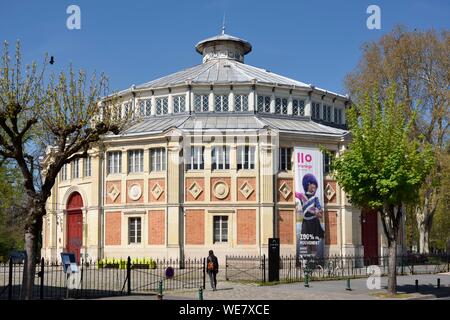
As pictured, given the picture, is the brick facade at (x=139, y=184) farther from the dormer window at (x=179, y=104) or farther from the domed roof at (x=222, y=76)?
the domed roof at (x=222, y=76)

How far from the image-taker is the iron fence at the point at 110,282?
75.8ft

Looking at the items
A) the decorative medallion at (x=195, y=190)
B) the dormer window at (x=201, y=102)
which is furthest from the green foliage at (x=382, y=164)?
the dormer window at (x=201, y=102)

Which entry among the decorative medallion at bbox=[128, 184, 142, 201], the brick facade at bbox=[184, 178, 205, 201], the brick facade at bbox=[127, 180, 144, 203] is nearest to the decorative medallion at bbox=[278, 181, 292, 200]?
the brick facade at bbox=[184, 178, 205, 201]

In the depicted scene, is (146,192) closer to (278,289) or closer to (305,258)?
(305,258)

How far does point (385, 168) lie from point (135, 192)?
20625 millimetres

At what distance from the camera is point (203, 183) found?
3900 centimetres

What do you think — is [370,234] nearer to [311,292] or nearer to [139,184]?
[139,184]

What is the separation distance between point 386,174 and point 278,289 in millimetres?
6782

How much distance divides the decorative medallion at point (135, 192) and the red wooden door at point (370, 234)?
15.6 m

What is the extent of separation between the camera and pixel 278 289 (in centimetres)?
2580

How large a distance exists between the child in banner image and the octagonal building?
747 millimetres

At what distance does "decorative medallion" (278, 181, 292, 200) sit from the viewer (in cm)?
3912
